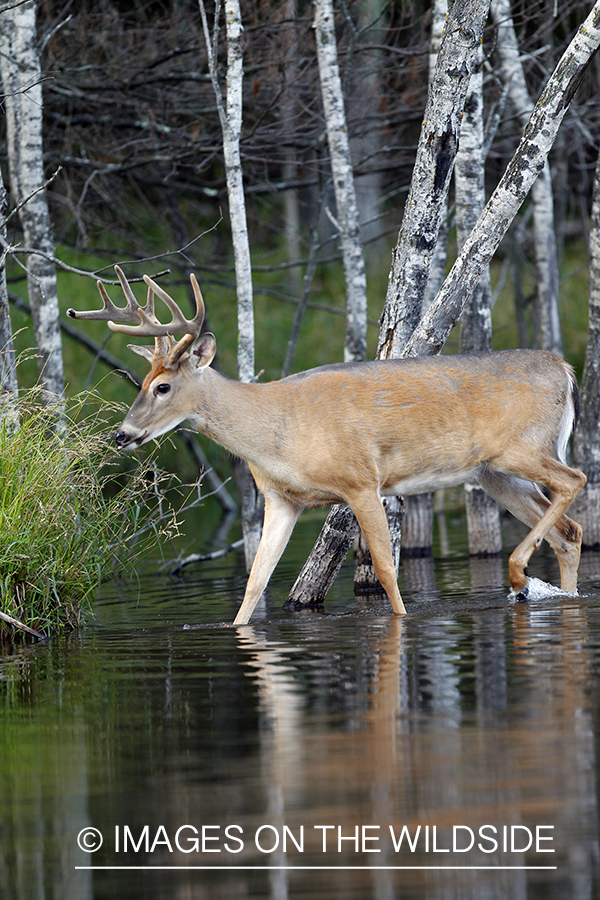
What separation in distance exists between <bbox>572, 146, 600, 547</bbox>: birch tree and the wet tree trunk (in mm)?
2376

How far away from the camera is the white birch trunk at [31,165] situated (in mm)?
9617

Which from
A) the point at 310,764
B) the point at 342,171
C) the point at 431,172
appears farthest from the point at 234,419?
the point at 342,171

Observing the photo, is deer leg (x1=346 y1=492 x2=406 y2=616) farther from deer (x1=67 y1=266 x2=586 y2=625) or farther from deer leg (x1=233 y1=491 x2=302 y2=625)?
deer leg (x1=233 y1=491 x2=302 y2=625)

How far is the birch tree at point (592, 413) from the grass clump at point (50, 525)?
13.5 feet

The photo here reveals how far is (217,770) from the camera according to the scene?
13.3ft

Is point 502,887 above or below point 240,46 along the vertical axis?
below

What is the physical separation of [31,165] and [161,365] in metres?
3.29

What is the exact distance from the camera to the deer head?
23.3 feet

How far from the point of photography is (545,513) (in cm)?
795

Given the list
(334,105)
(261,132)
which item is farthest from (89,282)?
(334,105)

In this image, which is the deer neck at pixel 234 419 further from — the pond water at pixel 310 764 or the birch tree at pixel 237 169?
the birch tree at pixel 237 169

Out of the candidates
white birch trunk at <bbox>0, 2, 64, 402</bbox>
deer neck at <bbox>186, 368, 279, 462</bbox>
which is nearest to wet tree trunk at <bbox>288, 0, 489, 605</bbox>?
deer neck at <bbox>186, 368, 279, 462</bbox>

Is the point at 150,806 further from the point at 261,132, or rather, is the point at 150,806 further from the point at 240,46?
the point at 261,132

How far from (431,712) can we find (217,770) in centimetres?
97
